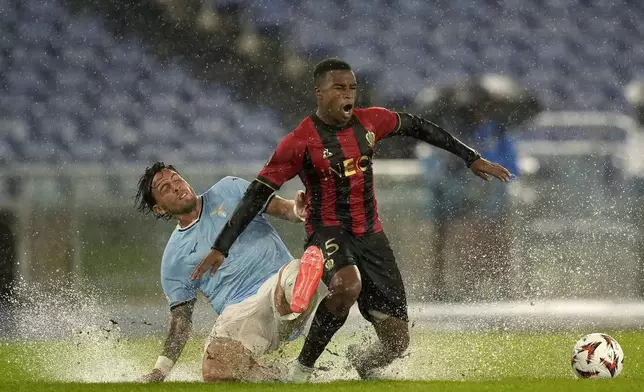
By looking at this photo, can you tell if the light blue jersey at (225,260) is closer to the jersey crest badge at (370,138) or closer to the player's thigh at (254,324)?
the player's thigh at (254,324)

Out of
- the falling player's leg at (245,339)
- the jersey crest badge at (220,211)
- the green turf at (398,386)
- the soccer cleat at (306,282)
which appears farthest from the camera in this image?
the jersey crest badge at (220,211)

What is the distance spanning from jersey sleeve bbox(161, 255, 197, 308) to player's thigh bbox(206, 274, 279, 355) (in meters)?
0.25

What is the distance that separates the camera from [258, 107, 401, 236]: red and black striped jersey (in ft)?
14.3

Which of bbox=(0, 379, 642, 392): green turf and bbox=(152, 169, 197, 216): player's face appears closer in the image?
bbox=(0, 379, 642, 392): green turf

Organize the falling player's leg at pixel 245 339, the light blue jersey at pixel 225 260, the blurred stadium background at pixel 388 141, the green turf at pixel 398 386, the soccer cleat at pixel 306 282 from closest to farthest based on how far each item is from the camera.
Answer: the green turf at pixel 398 386 < the soccer cleat at pixel 306 282 < the falling player's leg at pixel 245 339 < the light blue jersey at pixel 225 260 < the blurred stadium background at pixel 388 141

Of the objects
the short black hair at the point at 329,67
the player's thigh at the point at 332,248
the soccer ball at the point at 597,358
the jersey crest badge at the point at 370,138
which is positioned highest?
the short black hair at the point at 329,67

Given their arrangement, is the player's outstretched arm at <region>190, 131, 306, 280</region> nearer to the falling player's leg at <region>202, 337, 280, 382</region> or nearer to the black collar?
the black collar

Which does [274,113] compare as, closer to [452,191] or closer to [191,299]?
[452,191]

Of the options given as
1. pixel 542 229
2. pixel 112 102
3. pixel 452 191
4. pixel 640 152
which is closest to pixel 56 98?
pixel 112 102

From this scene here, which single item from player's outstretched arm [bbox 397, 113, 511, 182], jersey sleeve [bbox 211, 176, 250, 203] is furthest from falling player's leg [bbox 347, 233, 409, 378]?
jersey sleeve [bbox 211, 176, 250, 203]

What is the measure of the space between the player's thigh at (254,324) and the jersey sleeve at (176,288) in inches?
10.0

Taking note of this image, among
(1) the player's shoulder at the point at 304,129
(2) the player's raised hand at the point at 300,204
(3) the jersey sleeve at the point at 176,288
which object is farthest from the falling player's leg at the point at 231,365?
(1) the player's shoulder at the point at 304,129

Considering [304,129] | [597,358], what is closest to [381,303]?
[304,129]

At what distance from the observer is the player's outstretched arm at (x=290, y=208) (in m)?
4.65
